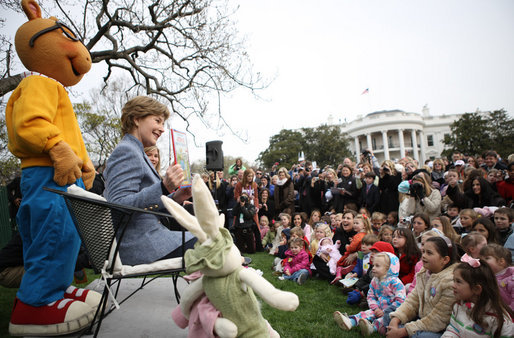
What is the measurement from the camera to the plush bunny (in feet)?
4.96

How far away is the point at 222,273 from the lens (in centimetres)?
157

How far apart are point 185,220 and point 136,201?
664mm

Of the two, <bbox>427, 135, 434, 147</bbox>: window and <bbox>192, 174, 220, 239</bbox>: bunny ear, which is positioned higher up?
<bbox>427, 135, 434, 147</bbox>: window

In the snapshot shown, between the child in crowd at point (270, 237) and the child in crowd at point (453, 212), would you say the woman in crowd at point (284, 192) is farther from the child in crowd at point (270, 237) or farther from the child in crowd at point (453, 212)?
the child in crowd at point (453, 212)

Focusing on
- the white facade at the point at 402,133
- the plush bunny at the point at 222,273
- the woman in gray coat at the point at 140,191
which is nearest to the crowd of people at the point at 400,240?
the plush bunny at the point at 222,273

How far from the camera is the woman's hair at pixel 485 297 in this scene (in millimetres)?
2389

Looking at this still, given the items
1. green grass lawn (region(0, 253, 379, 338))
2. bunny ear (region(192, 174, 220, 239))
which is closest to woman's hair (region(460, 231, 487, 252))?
green grass lawn (region(0, 253, 379, 338))

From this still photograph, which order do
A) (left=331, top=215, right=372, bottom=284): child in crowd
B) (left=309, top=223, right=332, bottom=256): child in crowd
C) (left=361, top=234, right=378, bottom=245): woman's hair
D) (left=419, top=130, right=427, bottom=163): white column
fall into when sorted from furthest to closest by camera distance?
1. (left=419, top=130, right=427, bottom=163): white column
2. (left=309, top=223, right=332, bottom=256): child in crowd
3. (left=331, top=215, right=372, bottom=284): child in crowd
4. (left=361, top=234, right=378, bottom=245): woman's hair

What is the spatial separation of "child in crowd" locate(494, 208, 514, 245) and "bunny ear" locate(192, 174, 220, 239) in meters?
4.32

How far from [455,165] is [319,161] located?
33.6 meters

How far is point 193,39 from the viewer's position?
976 cm

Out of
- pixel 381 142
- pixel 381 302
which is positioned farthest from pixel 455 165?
pixel 381 142

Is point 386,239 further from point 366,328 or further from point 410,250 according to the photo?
point 366,328

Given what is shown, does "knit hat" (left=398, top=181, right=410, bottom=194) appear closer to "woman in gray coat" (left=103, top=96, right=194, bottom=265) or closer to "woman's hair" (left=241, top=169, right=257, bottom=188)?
"woman's hair" (left=241, top=169, right=257, bottom=188)
